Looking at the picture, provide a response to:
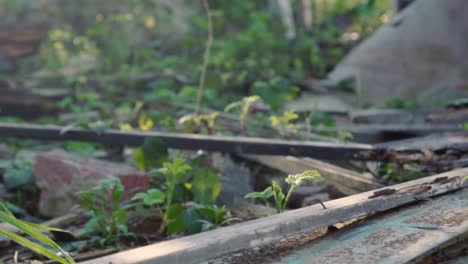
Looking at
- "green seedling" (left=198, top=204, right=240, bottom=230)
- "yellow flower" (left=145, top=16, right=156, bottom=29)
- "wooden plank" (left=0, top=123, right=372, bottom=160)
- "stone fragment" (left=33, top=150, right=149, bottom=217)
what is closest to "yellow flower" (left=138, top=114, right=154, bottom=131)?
"wooden plank" (left=0, top=123, right=372, bottom=160)

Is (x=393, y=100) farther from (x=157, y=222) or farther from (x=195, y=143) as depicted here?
(x=157, y=222)

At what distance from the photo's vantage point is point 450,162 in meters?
2.91

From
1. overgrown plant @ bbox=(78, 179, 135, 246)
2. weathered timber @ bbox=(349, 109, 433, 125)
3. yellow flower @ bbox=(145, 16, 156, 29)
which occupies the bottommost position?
overgrown plant @ bbox=(78, 179, 135, 246)

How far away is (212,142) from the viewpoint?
3.42 metres

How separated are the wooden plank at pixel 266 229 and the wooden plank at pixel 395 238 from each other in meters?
0.05

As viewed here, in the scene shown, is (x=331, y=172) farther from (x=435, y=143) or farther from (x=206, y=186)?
(x=206, y=186)

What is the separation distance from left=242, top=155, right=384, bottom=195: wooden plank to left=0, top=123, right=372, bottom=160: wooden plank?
0.10m

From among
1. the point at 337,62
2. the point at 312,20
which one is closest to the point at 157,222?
the point at 337,62

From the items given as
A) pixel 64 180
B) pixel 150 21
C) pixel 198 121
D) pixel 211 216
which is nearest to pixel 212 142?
pixel 198 121

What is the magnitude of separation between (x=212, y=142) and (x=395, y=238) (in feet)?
5.76

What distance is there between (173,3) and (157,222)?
8596mm

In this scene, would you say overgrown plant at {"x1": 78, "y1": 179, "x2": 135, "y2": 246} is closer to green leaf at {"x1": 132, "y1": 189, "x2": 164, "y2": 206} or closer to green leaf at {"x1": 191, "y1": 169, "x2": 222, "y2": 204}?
green leaf at {"x1": 132, "y1": 189, "x2": 164, "y2": 206}

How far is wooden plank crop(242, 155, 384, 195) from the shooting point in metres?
3.09

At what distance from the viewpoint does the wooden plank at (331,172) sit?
309 cm
